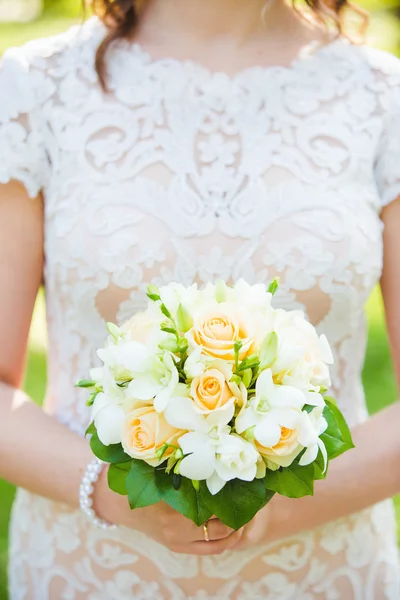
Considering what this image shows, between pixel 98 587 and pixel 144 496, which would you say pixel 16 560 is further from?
pixel 144 496

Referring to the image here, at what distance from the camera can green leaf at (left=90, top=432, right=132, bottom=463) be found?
163 centimetres

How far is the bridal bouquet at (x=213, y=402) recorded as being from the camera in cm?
148

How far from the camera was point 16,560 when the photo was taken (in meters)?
2.48

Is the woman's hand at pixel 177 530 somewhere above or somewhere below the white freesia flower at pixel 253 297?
below

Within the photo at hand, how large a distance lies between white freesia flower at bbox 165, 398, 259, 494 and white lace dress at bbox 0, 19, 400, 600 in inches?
30.6

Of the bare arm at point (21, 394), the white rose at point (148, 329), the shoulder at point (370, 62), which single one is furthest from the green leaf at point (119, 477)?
the shoulder at point (370, 62)

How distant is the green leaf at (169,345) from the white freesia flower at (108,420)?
148mm

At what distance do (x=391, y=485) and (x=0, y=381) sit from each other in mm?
1075

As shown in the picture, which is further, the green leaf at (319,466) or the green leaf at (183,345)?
the green leaf at (319,466)

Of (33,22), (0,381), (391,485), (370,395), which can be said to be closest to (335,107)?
(391,485)

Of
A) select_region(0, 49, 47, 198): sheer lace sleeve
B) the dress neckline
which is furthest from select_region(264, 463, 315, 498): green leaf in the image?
the dress neckline

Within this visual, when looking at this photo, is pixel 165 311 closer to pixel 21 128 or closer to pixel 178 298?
pixel 178 298

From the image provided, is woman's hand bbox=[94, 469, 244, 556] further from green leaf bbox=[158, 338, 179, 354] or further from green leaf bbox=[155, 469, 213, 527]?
green leaf bbox=[158, 338, 179, 354]

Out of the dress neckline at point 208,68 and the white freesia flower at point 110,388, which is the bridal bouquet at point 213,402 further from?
the dress neckline at point 208,68
